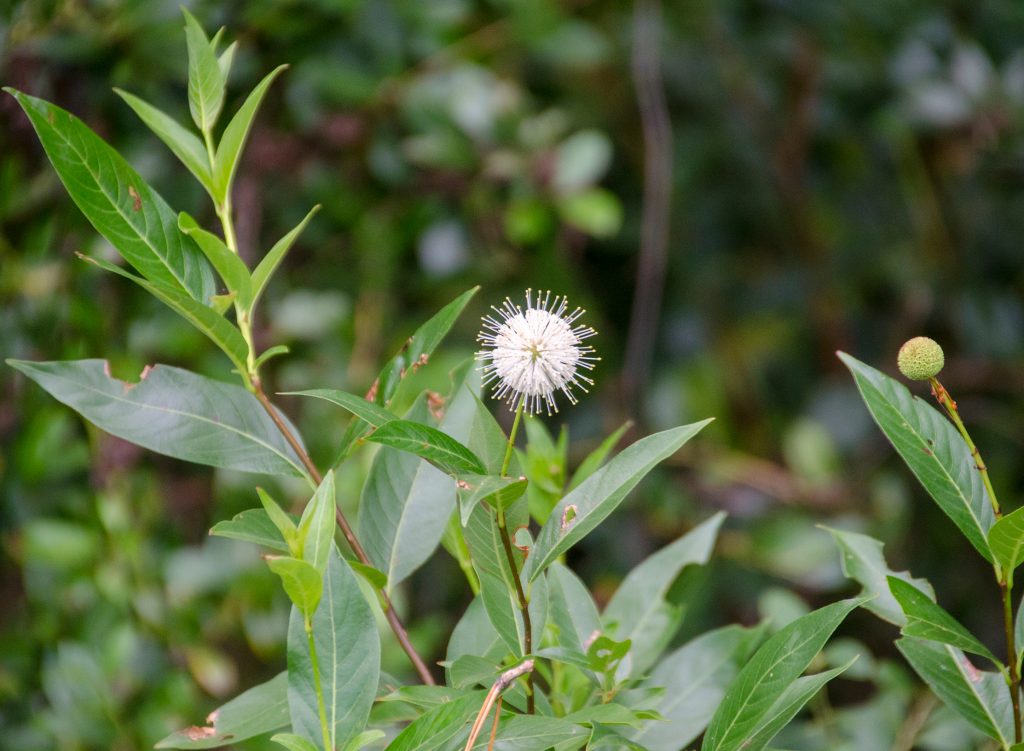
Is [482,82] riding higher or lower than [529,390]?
higher

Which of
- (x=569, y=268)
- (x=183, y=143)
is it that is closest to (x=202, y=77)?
(x=183, y=143)

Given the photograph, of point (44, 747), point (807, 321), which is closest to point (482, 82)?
point (807, 321)

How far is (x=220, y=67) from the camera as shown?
1.28 ft

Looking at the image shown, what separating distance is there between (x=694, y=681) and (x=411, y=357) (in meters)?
0.20

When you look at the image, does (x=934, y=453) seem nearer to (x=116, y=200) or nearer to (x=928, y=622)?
(x=928, y=622)

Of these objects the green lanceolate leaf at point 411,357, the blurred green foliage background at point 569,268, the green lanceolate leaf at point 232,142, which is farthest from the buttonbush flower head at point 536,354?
the blurred green foliage background at point 569,268

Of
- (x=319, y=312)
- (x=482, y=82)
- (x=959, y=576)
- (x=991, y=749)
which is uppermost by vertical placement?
(x=482, y=82)

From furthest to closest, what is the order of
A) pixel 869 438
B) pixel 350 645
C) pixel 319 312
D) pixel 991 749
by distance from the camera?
pixel 869 438 → pixel 319 312 → pixel 991 749 → pixel 350 645

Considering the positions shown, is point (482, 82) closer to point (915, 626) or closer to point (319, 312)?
point (319, 312)

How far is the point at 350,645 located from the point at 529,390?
110 mm

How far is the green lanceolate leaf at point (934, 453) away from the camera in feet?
1.13

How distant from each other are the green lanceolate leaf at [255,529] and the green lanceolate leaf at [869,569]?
0.73 ft

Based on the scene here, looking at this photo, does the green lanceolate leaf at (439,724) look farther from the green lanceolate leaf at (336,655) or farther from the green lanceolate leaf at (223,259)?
the green lanceolate leaf at (223,259)

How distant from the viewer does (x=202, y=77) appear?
39 cm
